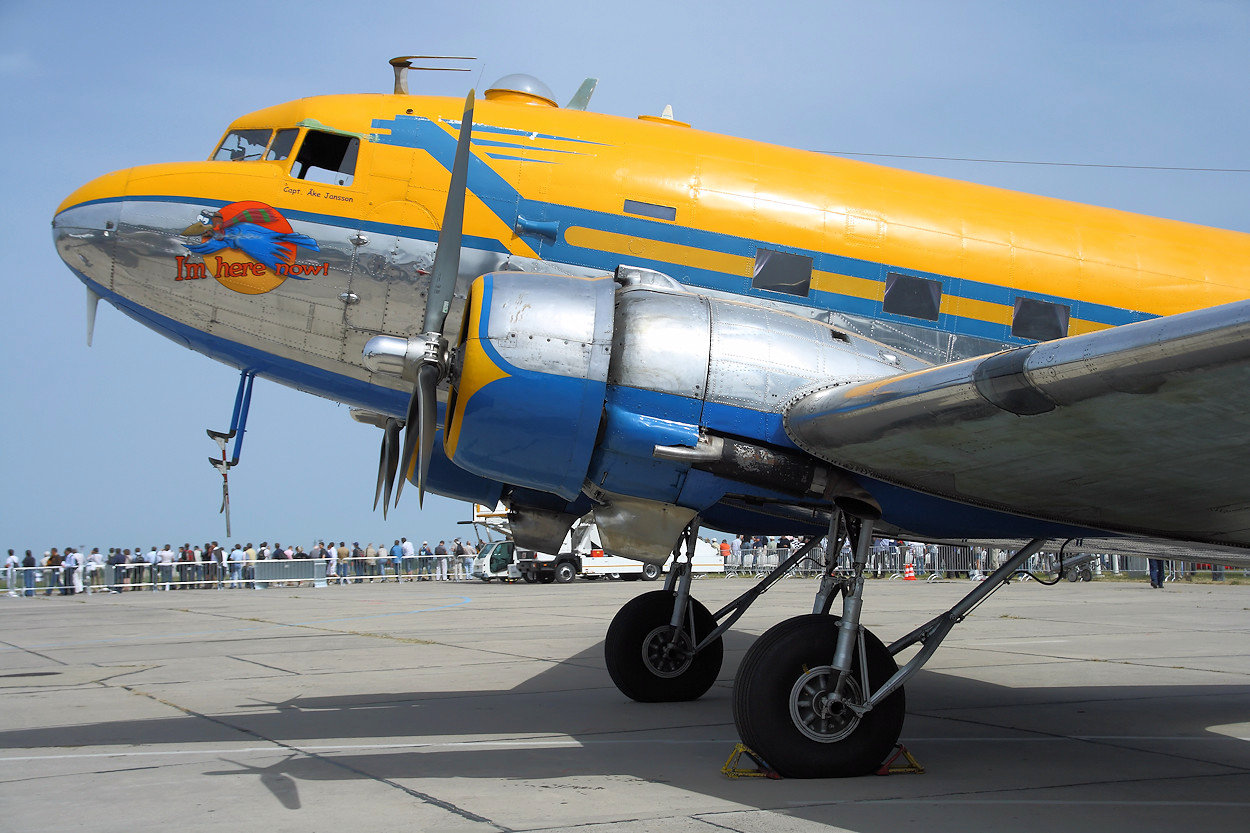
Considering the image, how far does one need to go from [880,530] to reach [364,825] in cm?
444

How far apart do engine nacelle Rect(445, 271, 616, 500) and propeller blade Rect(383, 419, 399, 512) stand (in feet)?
5.65

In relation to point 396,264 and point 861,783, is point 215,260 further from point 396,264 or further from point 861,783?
point 861,783

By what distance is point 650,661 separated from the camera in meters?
9.03

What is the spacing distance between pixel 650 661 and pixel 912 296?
13.0 feet

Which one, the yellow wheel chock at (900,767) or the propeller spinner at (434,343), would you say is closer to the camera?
the yellow wheel chock at (900,767)

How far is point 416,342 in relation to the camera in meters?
6.31

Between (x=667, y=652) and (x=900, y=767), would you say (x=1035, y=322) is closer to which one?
(x=900, y=767)

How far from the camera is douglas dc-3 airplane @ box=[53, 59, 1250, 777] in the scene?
5770 millimetres

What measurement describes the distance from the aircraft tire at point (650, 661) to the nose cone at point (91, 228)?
529 cm

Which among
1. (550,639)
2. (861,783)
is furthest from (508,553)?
(861,783)

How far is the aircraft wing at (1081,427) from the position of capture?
14.5ft

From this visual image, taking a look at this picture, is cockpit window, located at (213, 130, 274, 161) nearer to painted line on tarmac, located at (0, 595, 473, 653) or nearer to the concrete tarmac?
the concrete tarmac

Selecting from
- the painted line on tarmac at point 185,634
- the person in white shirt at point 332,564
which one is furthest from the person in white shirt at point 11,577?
the painted line on tarmac at point 185,634

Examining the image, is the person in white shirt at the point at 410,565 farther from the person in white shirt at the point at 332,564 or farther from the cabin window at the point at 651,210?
the cabin window at the point at 651,210
